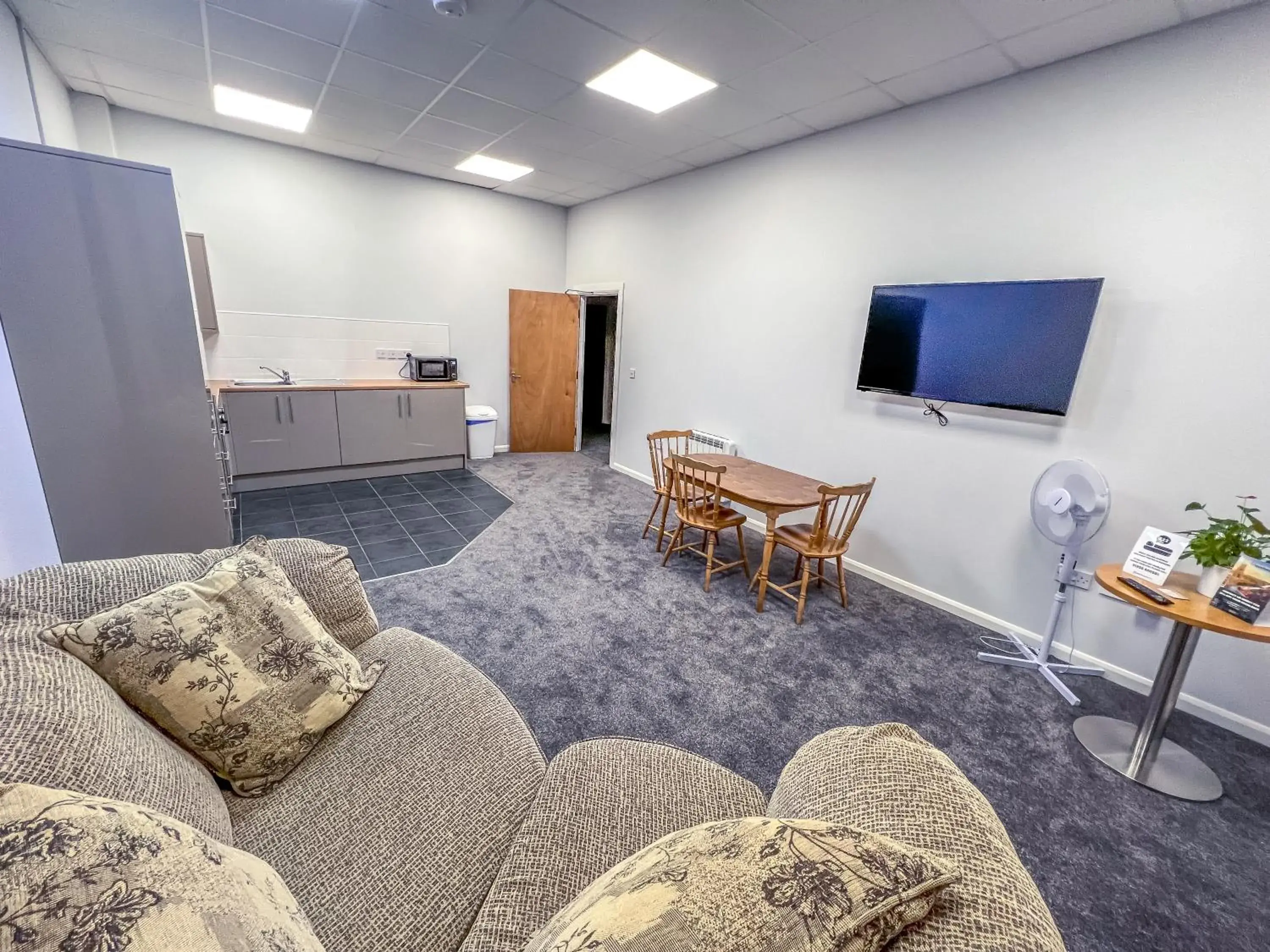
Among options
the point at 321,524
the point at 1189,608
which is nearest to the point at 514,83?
the point at 321,524

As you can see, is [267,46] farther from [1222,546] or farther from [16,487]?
[1222,546]

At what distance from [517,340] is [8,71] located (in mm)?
3917

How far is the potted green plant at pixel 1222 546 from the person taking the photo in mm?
1808

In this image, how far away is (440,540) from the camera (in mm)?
3721

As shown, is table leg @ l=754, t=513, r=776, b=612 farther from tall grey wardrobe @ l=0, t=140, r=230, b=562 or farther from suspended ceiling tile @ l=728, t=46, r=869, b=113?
tall grey wardrobe @ l=0, t=140, r=230, b=562

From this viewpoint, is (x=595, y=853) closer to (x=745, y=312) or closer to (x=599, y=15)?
(x=599, y=15)

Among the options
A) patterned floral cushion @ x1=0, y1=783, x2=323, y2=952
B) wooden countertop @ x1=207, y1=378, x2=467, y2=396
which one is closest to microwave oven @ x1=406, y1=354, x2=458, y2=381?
wooden countertop @ x1=207, y1=378, x2=467, y2=396

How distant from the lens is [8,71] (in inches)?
97.3

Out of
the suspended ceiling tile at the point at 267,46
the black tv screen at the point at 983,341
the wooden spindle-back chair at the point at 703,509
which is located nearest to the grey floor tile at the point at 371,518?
the wooden spindle-back chair at the point at 703,509

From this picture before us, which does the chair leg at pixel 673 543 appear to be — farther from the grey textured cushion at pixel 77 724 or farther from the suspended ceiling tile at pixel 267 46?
the suspended ceiling tile at pixel 267 46

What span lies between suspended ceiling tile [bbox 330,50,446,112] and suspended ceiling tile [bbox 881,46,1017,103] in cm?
273

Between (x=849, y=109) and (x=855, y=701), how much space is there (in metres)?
3.39

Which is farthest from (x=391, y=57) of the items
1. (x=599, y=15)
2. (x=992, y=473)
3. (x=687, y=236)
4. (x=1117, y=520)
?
(x=1117, y=520)

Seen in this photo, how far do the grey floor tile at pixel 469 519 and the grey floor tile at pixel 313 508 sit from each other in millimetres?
926
